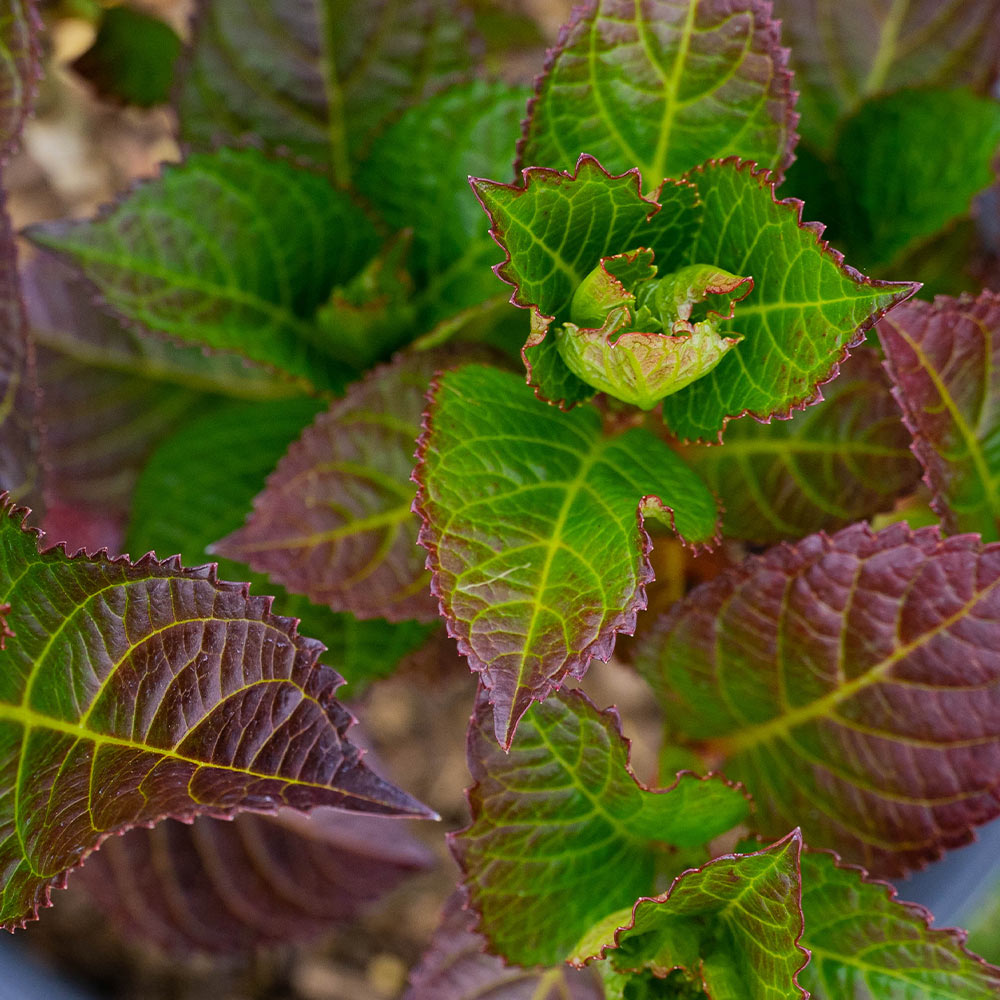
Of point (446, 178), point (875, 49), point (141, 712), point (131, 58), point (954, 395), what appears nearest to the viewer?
point (141, 712)

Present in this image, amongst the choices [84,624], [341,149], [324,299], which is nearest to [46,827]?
[84,624]

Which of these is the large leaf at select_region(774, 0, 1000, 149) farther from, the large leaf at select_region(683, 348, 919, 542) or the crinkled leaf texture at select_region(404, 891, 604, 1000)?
the crinkled leaf texture at select_region(404, 891, 604, 1000)

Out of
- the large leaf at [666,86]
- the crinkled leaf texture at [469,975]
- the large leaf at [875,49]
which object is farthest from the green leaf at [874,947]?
the large leaf at [875,49]

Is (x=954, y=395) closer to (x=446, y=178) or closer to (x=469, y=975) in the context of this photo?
(x=446, y=178)

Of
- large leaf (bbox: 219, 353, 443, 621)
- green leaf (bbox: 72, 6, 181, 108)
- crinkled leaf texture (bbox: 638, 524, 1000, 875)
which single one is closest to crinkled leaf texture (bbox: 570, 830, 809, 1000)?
crinkled leaf texture (bbox: 638, 524, 1000, 875)

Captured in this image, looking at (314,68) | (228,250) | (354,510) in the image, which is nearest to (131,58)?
(314,68)

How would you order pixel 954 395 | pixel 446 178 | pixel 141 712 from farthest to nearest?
1. pixel 446 178
2. pixel 954 395
3. pixel 141 712

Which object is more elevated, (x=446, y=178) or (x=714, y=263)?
(x=446, y=178)
